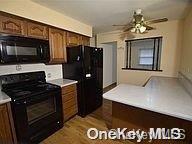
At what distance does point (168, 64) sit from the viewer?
125 inches

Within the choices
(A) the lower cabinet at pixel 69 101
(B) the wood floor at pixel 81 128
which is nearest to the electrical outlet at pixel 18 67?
(A) the lower cabinet at pixel 69 101

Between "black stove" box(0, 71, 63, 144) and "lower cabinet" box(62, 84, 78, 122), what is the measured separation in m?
0.17

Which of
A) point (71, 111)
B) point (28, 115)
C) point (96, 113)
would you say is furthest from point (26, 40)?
point (96, 113)

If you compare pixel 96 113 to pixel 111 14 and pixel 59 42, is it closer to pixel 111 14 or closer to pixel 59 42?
pixel 59 42

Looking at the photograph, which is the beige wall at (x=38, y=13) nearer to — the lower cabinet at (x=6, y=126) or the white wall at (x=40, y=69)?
the white wall at (x=40, y=69)

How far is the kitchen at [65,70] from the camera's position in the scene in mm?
1565

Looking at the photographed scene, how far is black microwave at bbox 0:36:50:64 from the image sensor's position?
160 cm

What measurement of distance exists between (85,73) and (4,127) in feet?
5.39

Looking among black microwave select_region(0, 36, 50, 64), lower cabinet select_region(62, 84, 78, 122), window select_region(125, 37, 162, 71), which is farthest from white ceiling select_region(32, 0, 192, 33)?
lower cabinet select_region(62, 84, 78, 122)

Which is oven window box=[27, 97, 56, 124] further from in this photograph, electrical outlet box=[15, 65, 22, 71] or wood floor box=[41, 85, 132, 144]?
electrical outlet box=[15, 65, 22, 71]

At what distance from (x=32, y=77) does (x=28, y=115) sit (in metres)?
0.86

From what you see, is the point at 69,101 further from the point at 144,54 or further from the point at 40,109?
the point at 144,54

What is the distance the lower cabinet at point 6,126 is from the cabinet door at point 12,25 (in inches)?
44.3

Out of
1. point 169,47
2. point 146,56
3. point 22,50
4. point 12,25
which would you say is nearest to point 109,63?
point 146,56
